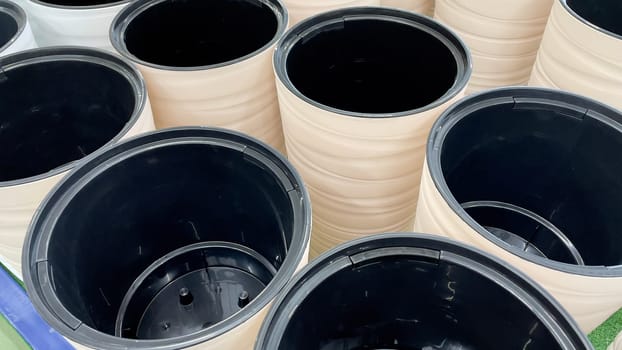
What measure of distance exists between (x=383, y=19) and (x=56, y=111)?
30.2 inches

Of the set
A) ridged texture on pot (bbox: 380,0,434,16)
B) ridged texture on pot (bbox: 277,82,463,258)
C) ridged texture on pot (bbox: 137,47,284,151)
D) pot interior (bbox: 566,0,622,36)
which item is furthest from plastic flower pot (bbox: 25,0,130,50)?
pot interior (bbox: 566,0,622,36)

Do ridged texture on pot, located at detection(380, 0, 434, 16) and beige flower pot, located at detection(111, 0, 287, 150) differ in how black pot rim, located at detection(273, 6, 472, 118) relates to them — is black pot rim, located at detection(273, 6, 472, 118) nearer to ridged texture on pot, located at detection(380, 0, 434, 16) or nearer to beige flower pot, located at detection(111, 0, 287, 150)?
beige flower pot, located at detection(111, 0, 287, 150)

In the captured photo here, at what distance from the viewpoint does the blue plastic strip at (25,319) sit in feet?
3.12

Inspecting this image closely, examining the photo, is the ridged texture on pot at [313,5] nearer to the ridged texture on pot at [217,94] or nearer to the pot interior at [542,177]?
the ridged texture on pot at [217,94]

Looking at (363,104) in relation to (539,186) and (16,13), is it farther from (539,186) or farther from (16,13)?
(16,13)

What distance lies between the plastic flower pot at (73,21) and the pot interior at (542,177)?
0.83 metres

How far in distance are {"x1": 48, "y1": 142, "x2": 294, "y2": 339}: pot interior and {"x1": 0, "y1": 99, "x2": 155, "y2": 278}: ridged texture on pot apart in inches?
2.7

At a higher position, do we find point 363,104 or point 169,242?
point 363,104

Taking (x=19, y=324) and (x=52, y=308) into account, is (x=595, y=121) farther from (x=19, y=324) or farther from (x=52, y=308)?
(x=19, y=324)

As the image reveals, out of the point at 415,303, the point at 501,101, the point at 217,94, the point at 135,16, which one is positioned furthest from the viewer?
the point at 135,16

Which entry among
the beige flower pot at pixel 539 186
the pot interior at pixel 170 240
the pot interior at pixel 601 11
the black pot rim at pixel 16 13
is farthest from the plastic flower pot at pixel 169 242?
the pot interior at pixel 601 11

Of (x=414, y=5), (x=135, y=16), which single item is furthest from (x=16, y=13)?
(x=414, y=5)

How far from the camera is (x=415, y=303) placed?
0.74m

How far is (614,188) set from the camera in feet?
2.86
